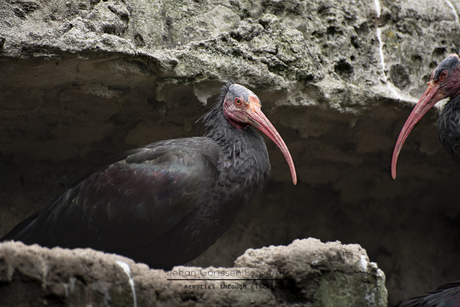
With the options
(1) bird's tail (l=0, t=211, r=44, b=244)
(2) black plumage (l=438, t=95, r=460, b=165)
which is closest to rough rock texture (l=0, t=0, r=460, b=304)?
(2) black plumage (l=438, t=95, r=460, b=165)

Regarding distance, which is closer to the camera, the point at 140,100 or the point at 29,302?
the point at 29,302

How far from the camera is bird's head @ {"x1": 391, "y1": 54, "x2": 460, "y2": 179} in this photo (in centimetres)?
425

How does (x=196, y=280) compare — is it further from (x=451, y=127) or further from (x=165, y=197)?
(x=451, y=127)

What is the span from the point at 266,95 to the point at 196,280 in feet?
6.24

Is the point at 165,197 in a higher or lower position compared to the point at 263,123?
lower

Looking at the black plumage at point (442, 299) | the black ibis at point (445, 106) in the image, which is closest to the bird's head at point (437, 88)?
the black ibis at point (445, 106)

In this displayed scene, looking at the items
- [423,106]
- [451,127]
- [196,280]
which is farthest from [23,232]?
[451,127]

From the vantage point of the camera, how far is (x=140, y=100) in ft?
13.4

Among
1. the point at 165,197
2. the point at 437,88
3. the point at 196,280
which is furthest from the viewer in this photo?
the point at 437,88

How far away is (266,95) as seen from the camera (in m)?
4.16

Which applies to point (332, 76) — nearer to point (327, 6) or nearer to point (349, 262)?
point (327, 6)

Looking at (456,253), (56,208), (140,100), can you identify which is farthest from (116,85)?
(456,253)

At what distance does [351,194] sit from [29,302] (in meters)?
4.33

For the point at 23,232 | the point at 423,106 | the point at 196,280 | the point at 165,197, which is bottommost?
the point at 196,280
